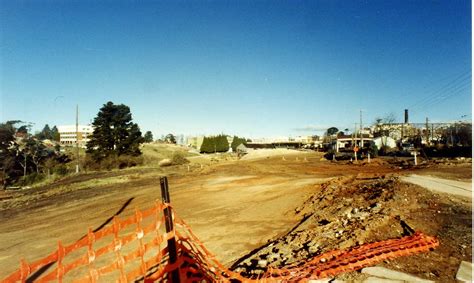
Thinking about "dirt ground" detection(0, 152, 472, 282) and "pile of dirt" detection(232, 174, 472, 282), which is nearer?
"pile of dirt" detection(232, 174, 472, 282)

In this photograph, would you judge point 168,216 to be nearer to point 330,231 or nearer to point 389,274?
point 389,274

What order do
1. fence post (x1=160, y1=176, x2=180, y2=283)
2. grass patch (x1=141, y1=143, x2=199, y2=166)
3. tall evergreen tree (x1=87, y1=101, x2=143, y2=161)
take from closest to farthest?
fence post (x1=160, y1=176, x2=180, y2=283) < tall evergreen tree (x1=87, y1=101, x2=143, y2=161) < grass patch (x1=141, y1=143, x2=199, y2=166)

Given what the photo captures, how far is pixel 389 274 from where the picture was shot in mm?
4750

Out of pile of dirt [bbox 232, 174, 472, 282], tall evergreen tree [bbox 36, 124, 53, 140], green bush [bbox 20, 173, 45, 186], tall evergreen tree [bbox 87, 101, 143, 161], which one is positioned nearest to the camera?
pile of dirt [bbox 232, 174, 472, 282]

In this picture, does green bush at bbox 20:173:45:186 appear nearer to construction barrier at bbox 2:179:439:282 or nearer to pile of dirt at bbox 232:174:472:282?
construction barrier at bbox 2:179:439:282

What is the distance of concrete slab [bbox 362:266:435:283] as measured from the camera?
459 centimetres

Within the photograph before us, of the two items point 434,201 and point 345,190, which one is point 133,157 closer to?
point 345,190

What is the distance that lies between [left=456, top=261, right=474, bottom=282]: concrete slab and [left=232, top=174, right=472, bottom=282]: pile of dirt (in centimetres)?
9

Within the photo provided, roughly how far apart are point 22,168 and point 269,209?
4695 centimetres

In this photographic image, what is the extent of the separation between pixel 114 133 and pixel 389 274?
1954 inches

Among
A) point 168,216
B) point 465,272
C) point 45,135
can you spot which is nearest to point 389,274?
point 465,272

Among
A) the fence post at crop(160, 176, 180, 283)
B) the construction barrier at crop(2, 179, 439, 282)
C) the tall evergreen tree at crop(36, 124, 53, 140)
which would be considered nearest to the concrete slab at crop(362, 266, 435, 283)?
the construction barrier at crop(2, 179, 439, 282)

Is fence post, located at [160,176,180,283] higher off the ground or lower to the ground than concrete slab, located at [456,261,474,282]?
higher

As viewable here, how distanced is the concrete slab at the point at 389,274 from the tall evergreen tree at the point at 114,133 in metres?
47.3
